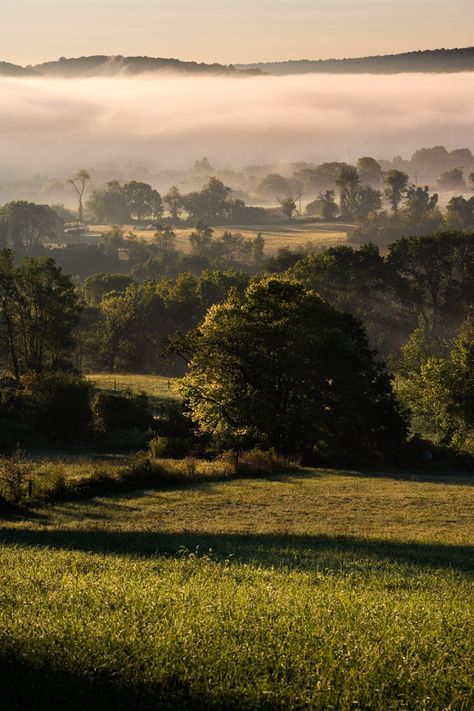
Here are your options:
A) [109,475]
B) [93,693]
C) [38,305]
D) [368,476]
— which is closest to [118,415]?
[368,476]

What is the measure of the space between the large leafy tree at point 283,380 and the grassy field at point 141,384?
25.9m

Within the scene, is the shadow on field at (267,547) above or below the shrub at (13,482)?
above

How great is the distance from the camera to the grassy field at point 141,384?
83.0 m

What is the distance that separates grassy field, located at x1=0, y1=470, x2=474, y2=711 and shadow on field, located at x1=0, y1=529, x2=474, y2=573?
95 millimetres

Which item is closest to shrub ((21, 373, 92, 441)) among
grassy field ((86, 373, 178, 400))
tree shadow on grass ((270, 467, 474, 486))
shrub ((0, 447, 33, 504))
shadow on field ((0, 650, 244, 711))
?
grassy field ((86, 373, 178, 400))

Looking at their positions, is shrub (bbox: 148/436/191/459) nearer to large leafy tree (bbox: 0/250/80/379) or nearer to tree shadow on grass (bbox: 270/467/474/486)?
tree shadow on grass (bbox: 270/467/474/486)

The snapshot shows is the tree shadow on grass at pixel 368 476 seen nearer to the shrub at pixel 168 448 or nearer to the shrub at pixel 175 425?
the shrub at pixel 168 448

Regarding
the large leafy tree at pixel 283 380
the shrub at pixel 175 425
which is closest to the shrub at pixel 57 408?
the shrub at pixel 175 425

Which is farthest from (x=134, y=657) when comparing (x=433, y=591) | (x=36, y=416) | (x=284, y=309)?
(x=36, y=416)

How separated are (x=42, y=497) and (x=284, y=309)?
2653cm

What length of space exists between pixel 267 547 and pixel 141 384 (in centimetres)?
6992

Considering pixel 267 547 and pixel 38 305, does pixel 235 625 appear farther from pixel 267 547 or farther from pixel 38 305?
pixel 38 305

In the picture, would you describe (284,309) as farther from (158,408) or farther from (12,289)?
(12,289)

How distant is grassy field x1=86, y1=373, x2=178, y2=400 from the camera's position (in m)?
83.0
